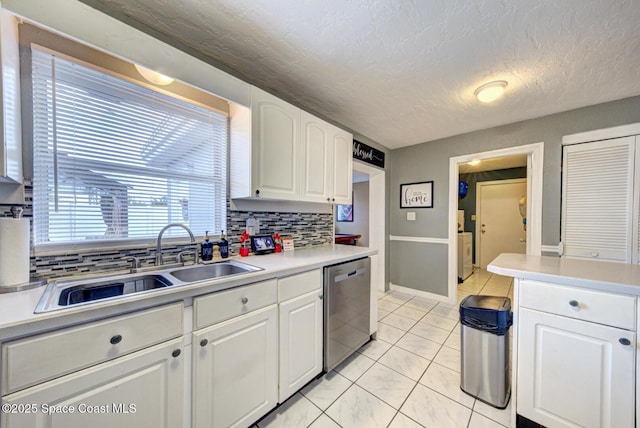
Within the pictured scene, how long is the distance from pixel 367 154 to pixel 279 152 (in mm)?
1746

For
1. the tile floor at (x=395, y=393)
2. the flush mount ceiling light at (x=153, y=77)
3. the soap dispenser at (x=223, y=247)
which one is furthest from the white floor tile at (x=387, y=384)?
the flush mount ceiling light at (x=153, y=77)

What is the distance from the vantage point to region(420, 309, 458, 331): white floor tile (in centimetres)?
252

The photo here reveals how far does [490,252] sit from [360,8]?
18.7 ft

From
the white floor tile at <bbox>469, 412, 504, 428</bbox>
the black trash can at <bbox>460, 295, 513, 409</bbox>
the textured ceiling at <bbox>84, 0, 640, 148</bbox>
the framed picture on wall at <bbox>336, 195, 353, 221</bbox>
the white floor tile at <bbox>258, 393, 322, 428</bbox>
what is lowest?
the white floor tile at <bbox>469, 412, 504, 428</bbox>

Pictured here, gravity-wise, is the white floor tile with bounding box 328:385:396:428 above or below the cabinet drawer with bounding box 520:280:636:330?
below

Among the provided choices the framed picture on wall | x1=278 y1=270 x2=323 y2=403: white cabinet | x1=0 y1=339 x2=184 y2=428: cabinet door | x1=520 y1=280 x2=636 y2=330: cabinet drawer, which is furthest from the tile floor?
the framed picture on wall

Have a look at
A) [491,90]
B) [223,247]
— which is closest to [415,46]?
[491,90]

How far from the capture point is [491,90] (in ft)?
6.37

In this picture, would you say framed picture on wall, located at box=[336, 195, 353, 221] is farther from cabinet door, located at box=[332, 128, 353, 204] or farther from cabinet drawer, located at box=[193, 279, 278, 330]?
cabinet drawer, located at box=[193, 279, 278, 330]

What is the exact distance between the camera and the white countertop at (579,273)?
3.37 ft

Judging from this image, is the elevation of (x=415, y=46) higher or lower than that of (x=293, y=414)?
higher

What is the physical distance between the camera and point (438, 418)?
1379mm

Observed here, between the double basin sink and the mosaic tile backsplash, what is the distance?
117 mm

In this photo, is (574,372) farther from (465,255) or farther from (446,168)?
(465,255)
